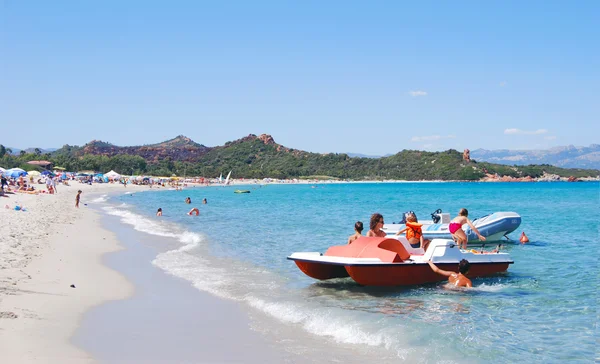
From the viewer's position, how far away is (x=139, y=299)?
9.91 m

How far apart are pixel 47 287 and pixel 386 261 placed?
6251mm

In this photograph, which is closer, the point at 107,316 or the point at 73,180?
the point at 107,316

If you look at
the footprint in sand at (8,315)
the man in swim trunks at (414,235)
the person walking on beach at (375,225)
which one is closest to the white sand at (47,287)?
the footprint in sand at (8,315)

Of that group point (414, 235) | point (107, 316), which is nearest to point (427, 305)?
point (414, 235)

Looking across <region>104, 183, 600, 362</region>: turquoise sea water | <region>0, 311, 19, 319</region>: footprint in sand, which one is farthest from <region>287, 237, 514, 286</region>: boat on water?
<region>0, 311, 19, 319</region>: footprint in sand

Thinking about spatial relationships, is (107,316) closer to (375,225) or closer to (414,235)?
(375,225)

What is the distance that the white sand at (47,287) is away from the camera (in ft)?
21.3

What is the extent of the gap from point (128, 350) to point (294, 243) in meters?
12.9

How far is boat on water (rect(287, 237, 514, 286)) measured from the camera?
1058 centimetres

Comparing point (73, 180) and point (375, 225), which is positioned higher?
point (375, 225)

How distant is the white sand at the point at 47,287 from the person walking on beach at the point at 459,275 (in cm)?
608

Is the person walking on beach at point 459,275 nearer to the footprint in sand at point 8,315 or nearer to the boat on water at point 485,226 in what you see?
the footprint in sand at point 8,315

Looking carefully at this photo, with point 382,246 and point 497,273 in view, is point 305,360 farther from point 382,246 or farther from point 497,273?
point 497,273

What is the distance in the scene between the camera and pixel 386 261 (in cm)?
1062
